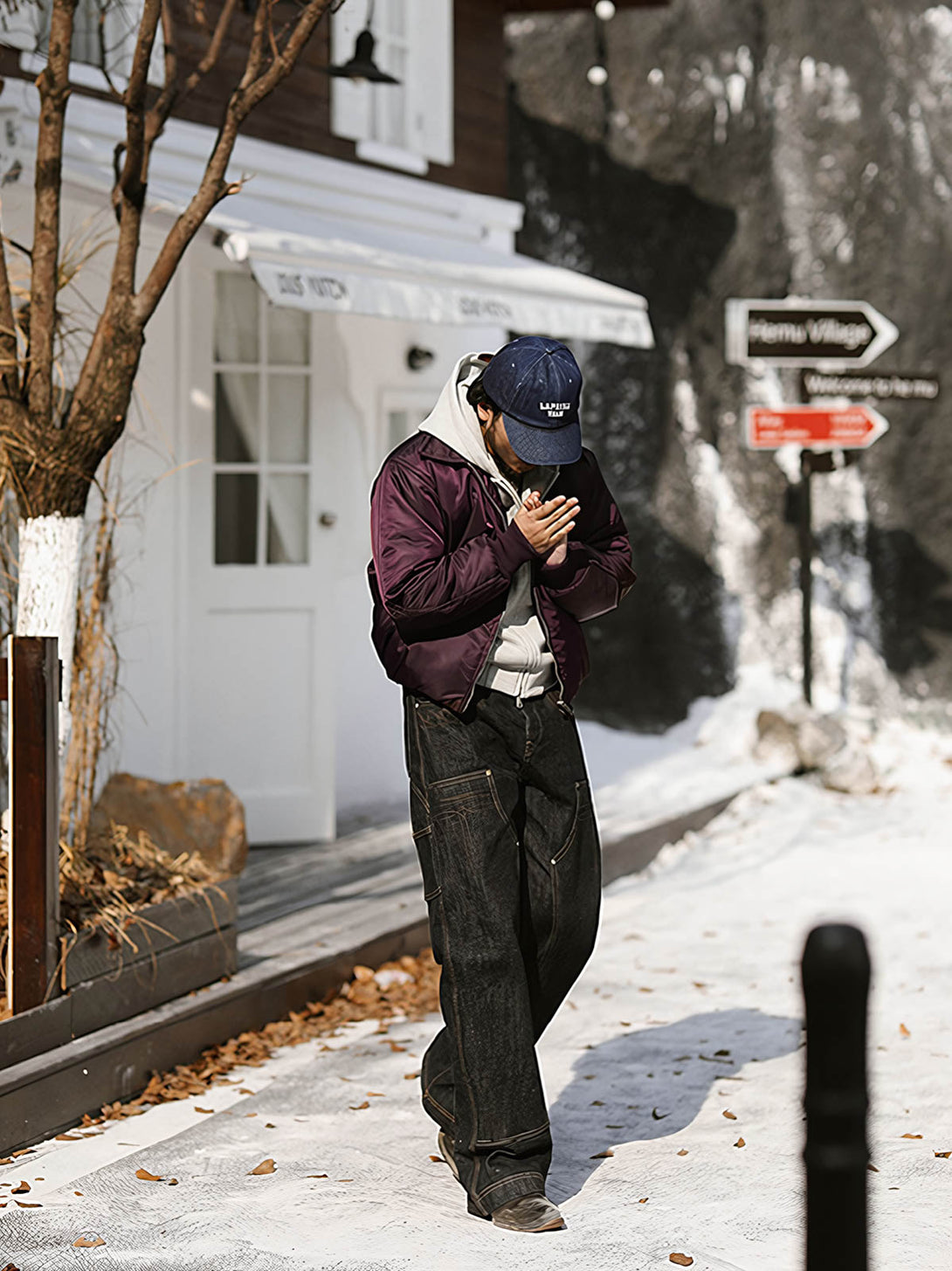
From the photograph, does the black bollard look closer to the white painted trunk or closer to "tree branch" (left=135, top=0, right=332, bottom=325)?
the white painted trunk

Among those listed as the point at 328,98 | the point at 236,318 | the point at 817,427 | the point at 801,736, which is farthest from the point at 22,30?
the point at 801,736

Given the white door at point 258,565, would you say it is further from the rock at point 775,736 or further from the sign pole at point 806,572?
the sign pole at point 806,572

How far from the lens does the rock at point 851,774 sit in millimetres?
10109

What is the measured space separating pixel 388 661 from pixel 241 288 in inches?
175

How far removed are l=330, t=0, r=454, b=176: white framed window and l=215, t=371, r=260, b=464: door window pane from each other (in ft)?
6.13

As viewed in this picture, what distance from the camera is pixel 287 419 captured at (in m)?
7.96

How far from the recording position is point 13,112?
243 inches

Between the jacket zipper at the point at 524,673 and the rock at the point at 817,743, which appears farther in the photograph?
the rock at the point at 817,743

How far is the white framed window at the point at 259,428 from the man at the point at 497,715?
4.07 metres

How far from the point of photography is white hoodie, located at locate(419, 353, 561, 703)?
12.2 ft

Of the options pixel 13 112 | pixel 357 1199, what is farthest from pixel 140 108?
pixel 357 1199

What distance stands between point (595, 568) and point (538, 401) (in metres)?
0.42

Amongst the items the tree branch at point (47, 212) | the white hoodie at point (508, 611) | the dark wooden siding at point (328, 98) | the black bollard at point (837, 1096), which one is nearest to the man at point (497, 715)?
the white hoodie at point (508, 611)

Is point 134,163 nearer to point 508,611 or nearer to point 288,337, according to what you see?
point 508,611
